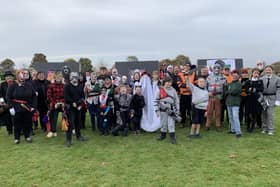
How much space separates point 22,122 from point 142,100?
335 cm

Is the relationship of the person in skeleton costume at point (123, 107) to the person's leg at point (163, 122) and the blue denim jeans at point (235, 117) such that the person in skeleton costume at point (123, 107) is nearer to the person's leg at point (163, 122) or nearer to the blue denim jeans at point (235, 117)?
the person's leg at point (163, 122)

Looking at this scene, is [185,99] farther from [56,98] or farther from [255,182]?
[255,182]

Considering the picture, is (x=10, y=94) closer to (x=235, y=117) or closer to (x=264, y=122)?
(x=235, y=117)

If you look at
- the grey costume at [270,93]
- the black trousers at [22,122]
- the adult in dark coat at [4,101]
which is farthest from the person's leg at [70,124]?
the grey costume at [270,93]

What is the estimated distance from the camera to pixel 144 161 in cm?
560

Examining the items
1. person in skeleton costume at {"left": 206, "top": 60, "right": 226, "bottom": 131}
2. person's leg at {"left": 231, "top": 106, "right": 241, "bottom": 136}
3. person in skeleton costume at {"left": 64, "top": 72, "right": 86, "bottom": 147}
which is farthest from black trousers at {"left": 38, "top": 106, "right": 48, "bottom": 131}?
person's leg at {"left": 231, "top": 106, "right": 241, "bottom": 136}

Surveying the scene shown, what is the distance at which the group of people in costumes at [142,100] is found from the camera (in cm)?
716

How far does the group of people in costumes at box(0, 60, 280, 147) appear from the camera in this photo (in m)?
7.16

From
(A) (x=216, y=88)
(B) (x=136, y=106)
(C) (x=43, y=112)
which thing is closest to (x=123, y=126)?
(B) (x=136, y=106)

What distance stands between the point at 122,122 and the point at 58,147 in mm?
1946

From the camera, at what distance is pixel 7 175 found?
500 centimetres

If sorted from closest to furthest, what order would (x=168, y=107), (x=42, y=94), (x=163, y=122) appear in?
1. (x=168, y=107)
2. (x=163, y=122)
3. (x=42, y=94)

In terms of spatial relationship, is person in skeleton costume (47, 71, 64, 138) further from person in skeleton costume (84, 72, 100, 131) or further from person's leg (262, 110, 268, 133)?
person's leg (262, 110, 268, 133)

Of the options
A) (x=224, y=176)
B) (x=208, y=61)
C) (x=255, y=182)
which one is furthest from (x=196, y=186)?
(x=208, y=61)
